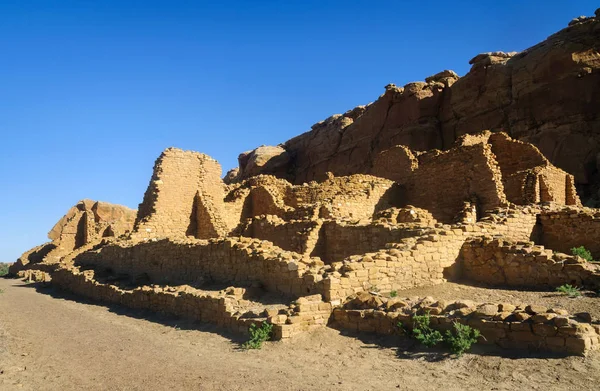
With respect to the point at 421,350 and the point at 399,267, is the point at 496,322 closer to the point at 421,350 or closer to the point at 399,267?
the point at 421,350

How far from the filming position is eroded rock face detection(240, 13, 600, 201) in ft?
87.1

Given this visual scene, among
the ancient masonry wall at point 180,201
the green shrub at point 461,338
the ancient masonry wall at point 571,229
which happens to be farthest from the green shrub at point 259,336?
the ancient masonry wall at point 180,201

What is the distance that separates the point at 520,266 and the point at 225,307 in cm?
625

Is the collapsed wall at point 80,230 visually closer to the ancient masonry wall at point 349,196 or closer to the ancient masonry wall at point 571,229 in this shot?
the ancient masonry wall at point 349,196

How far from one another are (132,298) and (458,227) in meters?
9.25

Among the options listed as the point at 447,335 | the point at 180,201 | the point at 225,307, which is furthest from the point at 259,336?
the point at 180,201

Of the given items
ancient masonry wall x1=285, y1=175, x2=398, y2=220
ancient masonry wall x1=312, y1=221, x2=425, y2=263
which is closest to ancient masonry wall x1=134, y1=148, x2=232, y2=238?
ancient masonry wall x1=285, y1=175, x2=398, y2=220

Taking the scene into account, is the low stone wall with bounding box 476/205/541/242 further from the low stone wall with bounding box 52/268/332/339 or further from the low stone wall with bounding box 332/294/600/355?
the low stone wall with bounding box 52/268/332/339

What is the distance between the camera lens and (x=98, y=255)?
19.9 meters

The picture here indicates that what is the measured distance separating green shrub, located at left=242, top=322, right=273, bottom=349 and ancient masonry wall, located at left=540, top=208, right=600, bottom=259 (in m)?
8.91

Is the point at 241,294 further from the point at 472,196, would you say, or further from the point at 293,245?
the point at 472,196

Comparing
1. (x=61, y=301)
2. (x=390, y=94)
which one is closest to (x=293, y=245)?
(x=61, y=301)

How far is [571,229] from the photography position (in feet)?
39.5

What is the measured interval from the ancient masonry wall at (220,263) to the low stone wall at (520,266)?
3.69m
